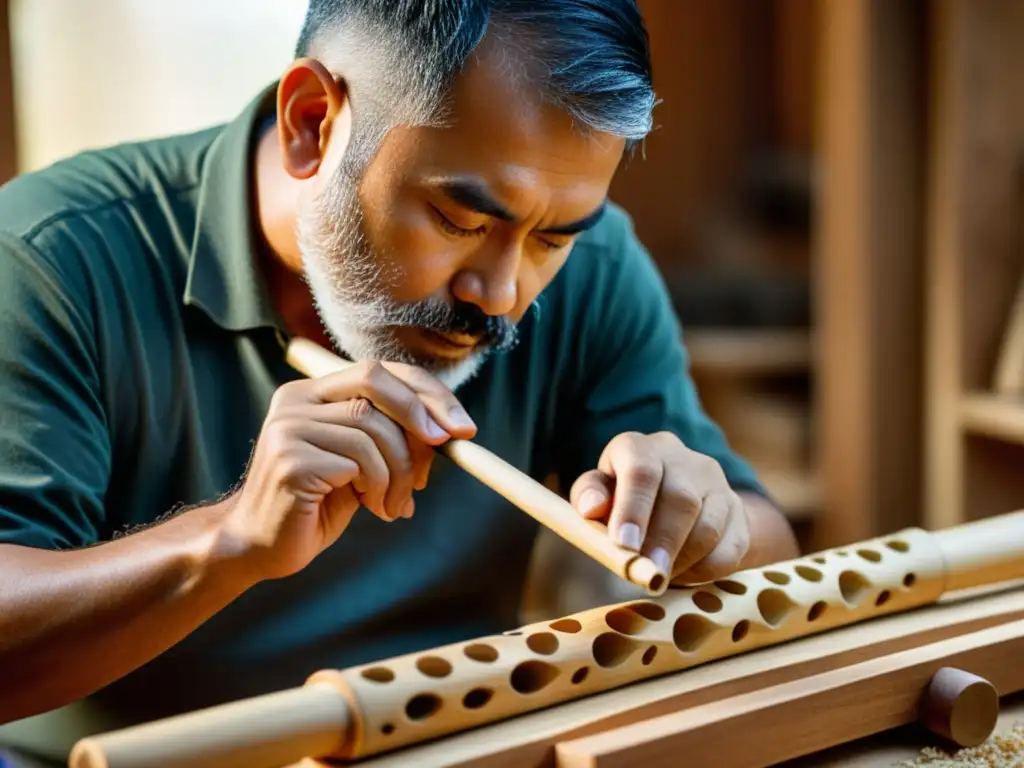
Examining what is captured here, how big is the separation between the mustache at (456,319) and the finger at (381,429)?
131 millimetres

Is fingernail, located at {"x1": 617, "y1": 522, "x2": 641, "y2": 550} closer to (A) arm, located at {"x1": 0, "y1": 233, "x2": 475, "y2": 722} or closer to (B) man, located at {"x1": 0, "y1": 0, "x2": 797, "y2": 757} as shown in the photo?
(B) man, located at {"x1": 0, "y1": 0, "x2": 797, "y2": 757}

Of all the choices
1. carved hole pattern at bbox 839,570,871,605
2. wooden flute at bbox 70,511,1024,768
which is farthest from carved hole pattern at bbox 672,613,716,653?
carved hole pattern at bbox 839,570,871,605

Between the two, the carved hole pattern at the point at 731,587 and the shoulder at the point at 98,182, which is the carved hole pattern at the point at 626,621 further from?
the shoulder at the point at 98,182

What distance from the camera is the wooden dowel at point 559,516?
2.09 ft

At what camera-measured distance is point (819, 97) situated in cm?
164

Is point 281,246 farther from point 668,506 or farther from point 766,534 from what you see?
point 766,534

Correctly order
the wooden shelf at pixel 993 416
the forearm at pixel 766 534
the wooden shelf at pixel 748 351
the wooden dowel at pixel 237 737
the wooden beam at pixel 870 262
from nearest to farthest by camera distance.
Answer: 1. the wooden dowel at pixel 237 737
2. the forearm at pixel 766 534
3. the wooden shelf at pixel 993 416
4. the wooden beam at pixel 870 262
5. the wooden shelf at pixel 748 351

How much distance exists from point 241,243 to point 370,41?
7.3 inches

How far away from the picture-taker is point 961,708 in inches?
28.4

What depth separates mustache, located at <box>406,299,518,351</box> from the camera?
786 mm

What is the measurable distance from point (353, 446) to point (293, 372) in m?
0.17

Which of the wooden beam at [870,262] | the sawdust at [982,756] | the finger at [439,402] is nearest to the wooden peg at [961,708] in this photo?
the sawdust at [982,756]

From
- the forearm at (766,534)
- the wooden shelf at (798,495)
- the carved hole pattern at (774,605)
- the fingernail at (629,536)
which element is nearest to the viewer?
the fingernail at (629,536)

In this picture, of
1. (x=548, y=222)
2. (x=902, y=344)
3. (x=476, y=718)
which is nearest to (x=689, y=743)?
(x=476, y=718)
